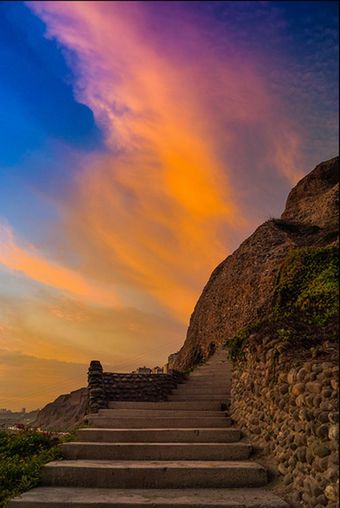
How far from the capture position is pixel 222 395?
1066cm

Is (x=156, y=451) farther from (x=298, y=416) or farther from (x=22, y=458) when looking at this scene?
(x=298, y=416)

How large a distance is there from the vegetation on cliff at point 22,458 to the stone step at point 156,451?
1.18ft

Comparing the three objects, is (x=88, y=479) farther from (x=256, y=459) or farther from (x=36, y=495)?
(x=256, y=459)

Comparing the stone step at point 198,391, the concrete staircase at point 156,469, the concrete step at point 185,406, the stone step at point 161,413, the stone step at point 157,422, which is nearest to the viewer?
the concrete staircase at point 156,469

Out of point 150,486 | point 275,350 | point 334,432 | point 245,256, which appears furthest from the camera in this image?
point 245,256

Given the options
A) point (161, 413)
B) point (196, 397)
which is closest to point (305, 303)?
point (161, 413)

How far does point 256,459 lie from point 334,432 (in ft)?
7.71

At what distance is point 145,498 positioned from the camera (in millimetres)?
5211

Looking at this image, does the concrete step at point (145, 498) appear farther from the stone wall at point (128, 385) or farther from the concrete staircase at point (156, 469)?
the stone wall at point (128, 385)

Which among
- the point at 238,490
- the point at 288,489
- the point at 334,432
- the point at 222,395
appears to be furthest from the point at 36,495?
the point at 222,395

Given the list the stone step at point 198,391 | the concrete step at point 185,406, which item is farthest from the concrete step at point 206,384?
the concrete step at point 185,406

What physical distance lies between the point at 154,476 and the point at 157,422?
255cm

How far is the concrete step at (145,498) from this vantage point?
4965mm

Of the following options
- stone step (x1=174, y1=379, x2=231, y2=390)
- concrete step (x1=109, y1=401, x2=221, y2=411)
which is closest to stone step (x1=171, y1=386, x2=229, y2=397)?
stone step (x1=174, y1=379, x2=231, y2=390)
